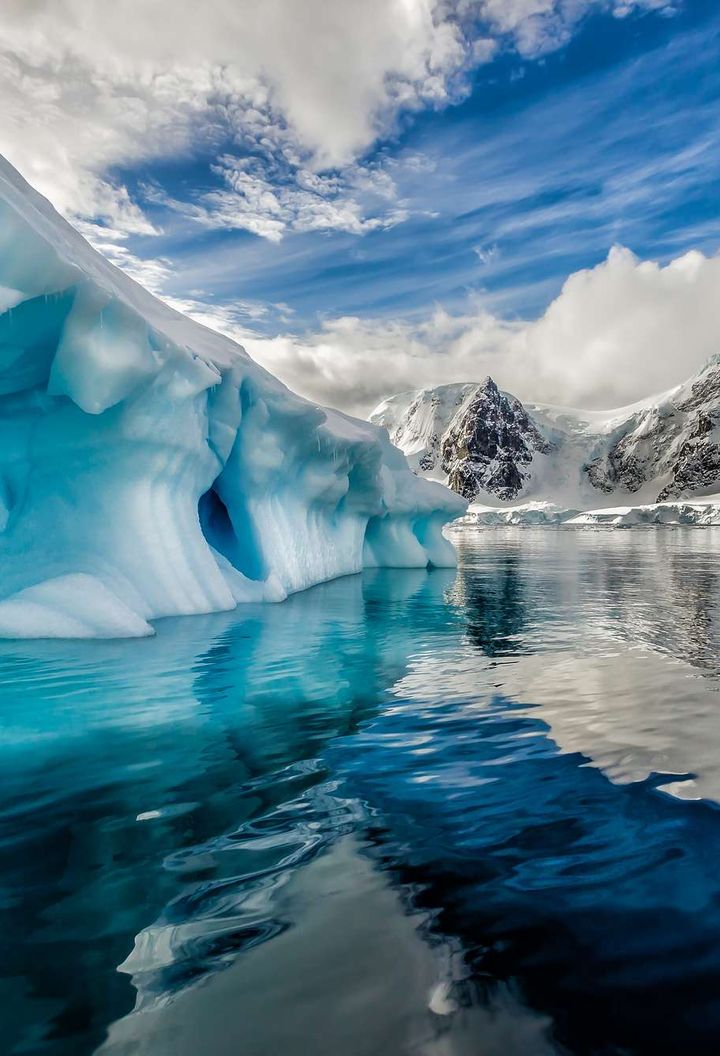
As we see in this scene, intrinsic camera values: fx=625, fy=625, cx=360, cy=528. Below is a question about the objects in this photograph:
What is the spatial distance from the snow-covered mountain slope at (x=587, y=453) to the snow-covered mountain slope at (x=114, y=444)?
145134 millimetres

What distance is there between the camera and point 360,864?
283 centimetres

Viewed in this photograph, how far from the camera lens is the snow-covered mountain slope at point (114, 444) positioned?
7746 mm

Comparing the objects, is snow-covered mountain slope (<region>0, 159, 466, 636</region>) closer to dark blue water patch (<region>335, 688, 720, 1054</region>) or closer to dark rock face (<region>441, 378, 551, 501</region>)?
dark blue water patch (<region>335, 688, 720, 1054</region>)

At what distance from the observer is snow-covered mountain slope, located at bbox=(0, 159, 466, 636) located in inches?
305

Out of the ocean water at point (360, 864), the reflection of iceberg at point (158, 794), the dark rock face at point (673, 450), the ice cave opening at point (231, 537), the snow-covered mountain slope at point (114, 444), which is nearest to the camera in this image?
the ocean water at point (360, 864)

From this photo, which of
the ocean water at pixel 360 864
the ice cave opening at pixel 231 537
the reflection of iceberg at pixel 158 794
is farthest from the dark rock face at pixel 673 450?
the ocean water at pixel 360 864

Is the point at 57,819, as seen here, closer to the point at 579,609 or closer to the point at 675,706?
the point at 675,706

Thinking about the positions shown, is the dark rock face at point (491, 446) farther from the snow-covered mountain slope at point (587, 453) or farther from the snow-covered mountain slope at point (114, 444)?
the snow-covered mountain slope at point (114, 444)

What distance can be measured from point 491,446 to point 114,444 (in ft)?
600

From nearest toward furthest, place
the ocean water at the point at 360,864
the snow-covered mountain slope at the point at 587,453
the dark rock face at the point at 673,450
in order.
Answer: the ocean water at the point at 360,864 < the dark rock face at the point at 673,450 < the snow-covered mountain slope at the point at 587,453

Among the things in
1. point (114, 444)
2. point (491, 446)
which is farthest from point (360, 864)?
point (491, 446)

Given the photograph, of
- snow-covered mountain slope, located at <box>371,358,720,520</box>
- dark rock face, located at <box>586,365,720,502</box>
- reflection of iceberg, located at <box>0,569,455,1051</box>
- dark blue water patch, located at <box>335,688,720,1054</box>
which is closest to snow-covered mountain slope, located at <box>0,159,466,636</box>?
reflection of iceberg, located at <box>0,569,455,1051</box>

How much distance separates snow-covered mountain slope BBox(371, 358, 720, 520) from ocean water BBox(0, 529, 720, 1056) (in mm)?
151282

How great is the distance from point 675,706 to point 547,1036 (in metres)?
3.84
